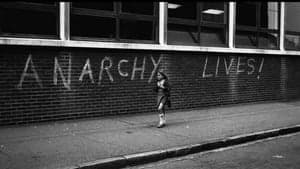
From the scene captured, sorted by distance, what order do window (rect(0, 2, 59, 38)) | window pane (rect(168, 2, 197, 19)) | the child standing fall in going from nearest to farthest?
window (rect(0, 2, 59, 38)) → the child standing → window pane (rect(168, 2, 197, 19))

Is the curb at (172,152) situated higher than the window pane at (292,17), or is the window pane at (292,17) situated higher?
the window pane at (292,17)

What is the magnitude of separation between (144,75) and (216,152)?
4338mm

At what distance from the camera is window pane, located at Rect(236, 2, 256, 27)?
43.5 feet

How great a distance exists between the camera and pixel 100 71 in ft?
32.6

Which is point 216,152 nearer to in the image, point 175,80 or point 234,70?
point 175,80

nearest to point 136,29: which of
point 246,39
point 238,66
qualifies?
point 238,66

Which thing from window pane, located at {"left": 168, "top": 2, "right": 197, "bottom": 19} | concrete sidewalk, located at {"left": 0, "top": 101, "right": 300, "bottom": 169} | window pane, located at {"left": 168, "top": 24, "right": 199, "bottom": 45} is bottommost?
concrete sidewalk, located at {"left": 0, "top": 101, "right": 300, "bottom": 169}

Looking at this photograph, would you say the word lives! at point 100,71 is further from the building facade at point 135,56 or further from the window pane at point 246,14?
the window pane at point 246,14

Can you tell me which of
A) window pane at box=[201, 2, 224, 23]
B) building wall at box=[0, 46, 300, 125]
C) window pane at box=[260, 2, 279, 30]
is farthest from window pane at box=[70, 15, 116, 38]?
window pane at box=[260, 2, 279, 30]

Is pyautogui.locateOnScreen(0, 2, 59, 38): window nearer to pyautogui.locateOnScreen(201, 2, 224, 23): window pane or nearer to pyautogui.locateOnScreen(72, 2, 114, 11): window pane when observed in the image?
pyautogui.locateOnScreen(72, 2, 114, 11): window pane

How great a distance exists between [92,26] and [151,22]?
199 centimetres

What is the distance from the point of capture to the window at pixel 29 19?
845 cm

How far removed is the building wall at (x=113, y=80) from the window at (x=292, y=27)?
1.30 meters

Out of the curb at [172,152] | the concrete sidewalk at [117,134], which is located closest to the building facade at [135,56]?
the concrete sidewalk at [117,134]
